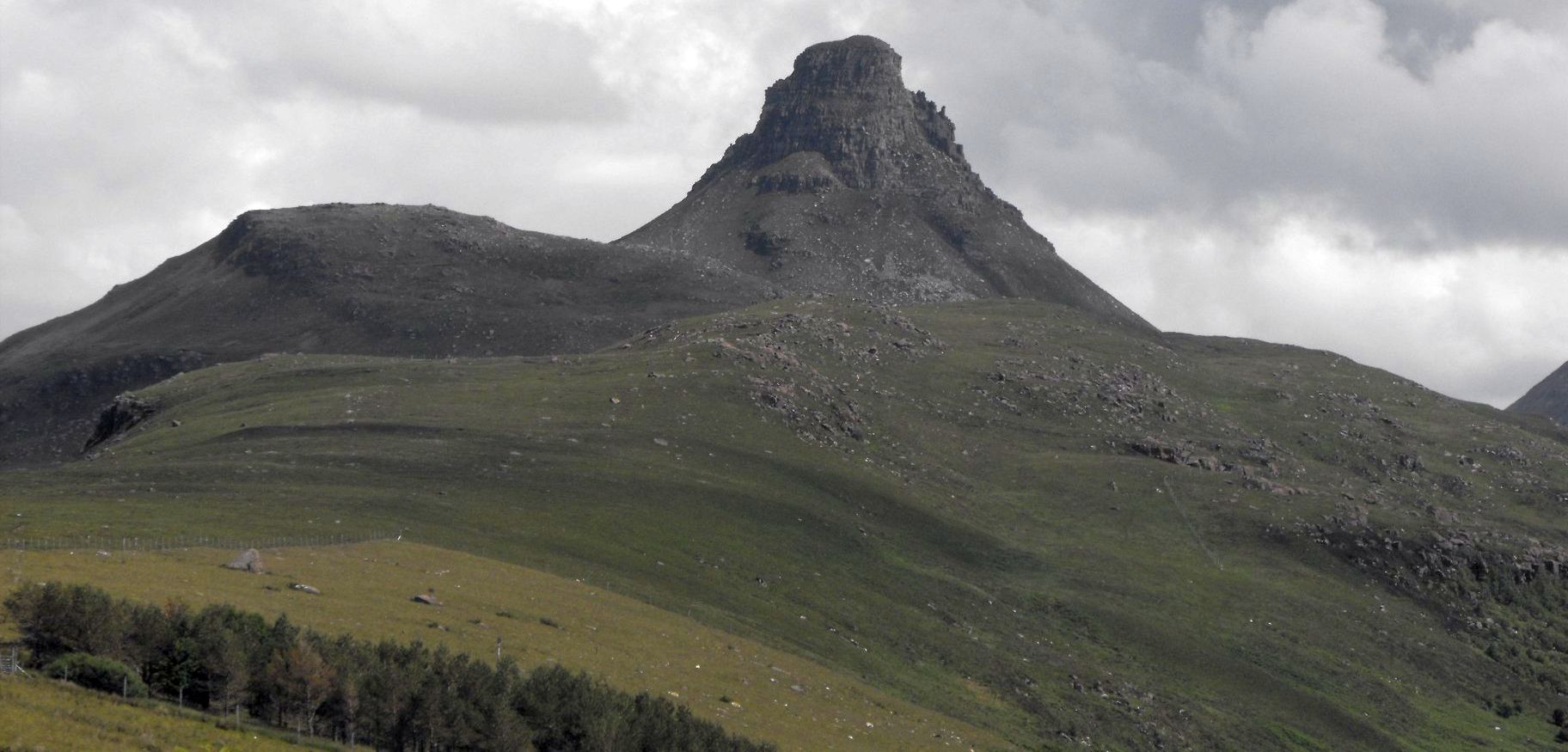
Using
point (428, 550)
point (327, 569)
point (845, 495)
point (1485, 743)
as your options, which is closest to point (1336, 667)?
point (1485, 743)

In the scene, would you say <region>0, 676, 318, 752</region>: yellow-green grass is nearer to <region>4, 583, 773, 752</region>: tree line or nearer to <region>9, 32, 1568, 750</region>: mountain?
<region>9, 32, 1568, 750</region>: mountain

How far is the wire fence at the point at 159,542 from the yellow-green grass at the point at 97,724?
99.5 ft

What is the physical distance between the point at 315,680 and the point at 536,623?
2748cm

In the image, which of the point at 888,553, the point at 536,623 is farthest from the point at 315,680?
the point at 888,553

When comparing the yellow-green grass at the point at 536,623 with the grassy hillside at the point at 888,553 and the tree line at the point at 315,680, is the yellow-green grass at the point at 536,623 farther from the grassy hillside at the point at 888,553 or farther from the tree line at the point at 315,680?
the tree line at the point at 315,680

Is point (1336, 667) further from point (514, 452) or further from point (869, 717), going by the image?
point (514, 452)

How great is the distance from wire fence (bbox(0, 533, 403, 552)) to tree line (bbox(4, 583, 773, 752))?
2197 cm

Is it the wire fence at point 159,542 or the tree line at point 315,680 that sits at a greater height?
the wire fence at point 159,542

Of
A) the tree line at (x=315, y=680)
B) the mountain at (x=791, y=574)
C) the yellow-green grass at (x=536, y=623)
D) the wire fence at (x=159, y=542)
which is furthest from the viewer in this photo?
the mountain at (x=791, y=574)

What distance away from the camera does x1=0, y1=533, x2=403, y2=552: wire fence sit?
90.5 m

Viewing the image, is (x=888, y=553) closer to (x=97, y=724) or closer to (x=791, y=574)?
(x=791, y=574)

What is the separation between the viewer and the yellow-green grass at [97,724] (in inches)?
2025

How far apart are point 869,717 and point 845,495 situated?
71.2 meters

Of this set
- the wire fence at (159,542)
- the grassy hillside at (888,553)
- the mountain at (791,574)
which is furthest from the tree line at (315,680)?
the grassy hillside at (888,553)
